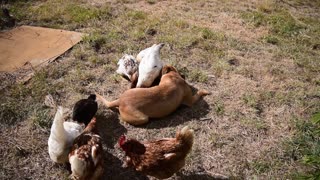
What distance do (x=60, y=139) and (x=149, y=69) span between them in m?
1.80

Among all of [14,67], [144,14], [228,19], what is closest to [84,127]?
[14,67]

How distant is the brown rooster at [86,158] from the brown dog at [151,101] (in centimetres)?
83

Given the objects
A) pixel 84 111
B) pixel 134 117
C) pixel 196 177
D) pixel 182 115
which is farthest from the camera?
pixel 182 115

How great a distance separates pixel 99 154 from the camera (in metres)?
3.73

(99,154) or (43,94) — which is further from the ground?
(99,154)

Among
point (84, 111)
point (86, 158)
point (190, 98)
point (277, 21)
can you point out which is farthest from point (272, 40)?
point (86, 158)

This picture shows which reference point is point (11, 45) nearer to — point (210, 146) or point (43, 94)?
point (43, 94)

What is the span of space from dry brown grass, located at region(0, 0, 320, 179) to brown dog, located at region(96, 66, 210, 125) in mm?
164

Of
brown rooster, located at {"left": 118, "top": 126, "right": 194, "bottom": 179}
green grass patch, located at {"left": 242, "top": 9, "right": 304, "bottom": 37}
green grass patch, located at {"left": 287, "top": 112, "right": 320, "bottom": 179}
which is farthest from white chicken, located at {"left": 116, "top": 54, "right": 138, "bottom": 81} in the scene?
green grass patch, located at {"left": 242, "top": 9, "right": 304, "bottom": 37}

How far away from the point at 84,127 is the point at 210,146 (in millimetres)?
1586

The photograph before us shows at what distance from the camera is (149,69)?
16.8ft

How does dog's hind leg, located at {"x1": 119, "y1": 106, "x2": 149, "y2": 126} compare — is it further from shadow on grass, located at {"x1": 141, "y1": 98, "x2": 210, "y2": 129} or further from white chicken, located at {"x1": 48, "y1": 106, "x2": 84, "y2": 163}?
white chicken, located at {"x1": 48, "y1": 106, "x2": 84, "y2": 163}

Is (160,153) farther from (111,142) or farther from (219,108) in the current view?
(219,108)

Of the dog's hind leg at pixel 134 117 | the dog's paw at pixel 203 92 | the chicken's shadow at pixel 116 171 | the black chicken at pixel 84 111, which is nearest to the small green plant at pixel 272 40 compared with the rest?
the dog's paw at pixel 203 92
